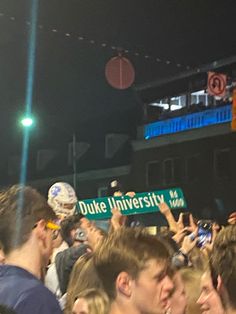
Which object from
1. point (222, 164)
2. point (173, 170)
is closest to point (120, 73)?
point (222, 164)

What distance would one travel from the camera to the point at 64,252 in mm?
4809

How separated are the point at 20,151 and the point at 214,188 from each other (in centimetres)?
1974

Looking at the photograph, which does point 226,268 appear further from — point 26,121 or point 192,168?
point 192,168

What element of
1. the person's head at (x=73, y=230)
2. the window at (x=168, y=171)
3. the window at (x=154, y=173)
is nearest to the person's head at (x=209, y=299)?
the person's head at (x=73, y=230)

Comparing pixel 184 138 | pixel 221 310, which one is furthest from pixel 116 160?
pixel 221 310

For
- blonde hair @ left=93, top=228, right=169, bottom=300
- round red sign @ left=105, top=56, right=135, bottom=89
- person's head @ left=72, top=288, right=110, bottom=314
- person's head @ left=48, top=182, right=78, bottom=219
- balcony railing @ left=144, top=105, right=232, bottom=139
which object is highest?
balcony railing @ left=144, top=105, right=232, bottom=139

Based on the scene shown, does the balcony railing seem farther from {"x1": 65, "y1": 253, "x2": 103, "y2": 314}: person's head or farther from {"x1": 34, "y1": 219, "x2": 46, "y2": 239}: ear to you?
{"x1": 34, "y1": 219, "x2": 46, "y2": 239}: ear

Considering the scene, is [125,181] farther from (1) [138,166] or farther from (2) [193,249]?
(2) [193,249]

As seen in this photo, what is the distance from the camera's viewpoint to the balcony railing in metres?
35.2

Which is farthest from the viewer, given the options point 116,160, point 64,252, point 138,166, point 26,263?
point 116,160

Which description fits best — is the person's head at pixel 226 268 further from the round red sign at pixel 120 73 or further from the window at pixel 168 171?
the window at pixel 168 171

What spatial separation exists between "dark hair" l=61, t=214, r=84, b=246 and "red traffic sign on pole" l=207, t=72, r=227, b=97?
1274 cm

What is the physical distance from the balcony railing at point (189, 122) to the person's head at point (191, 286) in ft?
101

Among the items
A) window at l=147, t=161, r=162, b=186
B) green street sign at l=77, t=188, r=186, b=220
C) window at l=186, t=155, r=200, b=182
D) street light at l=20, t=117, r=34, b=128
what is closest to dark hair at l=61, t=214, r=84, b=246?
green street sign at l=77, t=188, r=186, b=220
